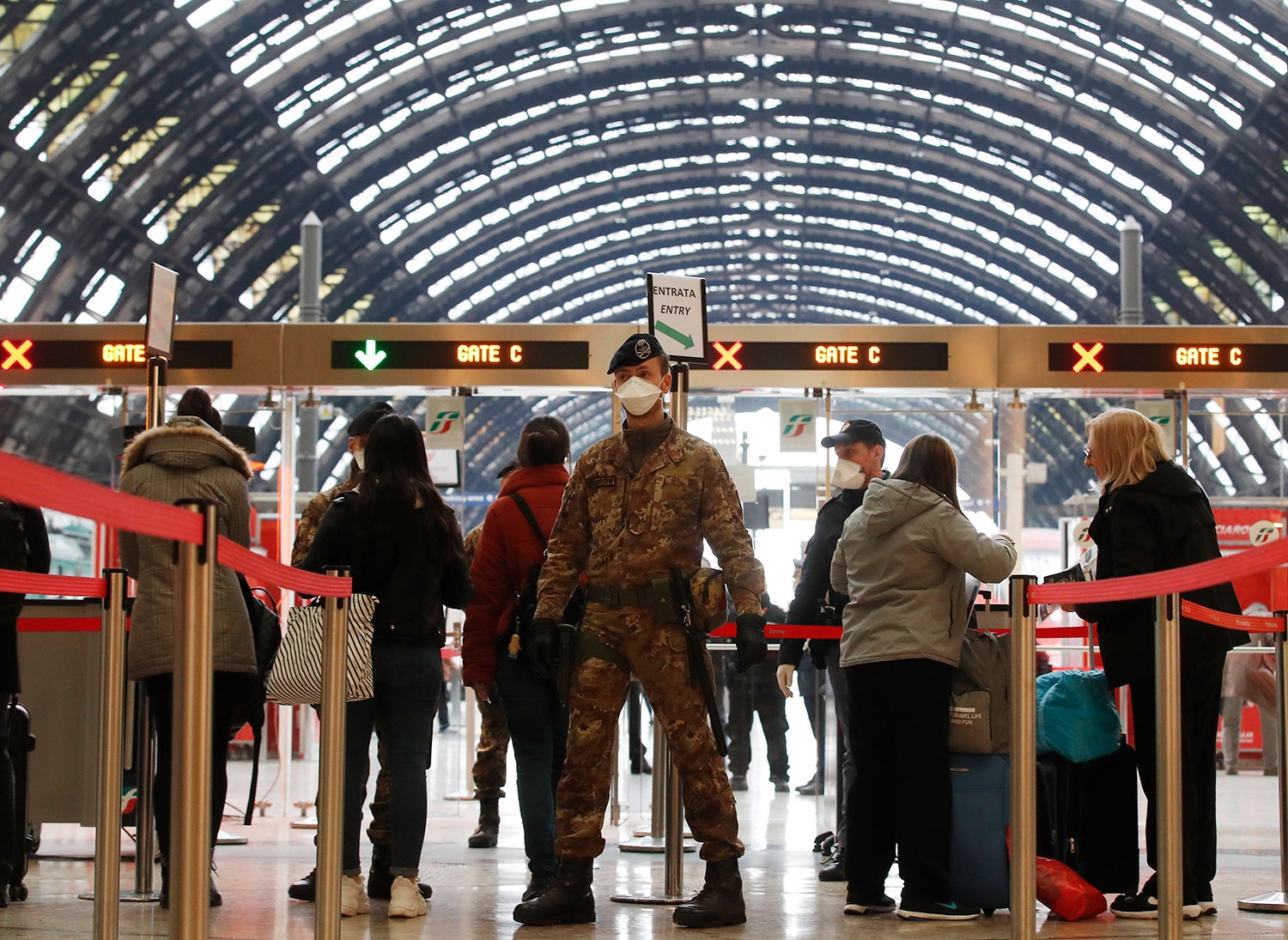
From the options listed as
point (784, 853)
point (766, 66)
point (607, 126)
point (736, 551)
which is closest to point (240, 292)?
point (607, 126)

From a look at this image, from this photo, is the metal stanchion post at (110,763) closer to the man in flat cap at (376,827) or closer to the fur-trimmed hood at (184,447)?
the fur-trimmed hood at (184,447)

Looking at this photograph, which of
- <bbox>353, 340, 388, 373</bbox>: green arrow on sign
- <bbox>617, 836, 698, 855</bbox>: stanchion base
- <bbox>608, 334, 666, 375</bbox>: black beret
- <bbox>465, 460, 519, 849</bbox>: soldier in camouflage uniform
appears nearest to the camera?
<bbox>608, 334, 666, 375</bbox>: black beret

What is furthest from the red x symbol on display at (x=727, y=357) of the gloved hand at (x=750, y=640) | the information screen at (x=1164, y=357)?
the gloved hand at (x=750, y=640)

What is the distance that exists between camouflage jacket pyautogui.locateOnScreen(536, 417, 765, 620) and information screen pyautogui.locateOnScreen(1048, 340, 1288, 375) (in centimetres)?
516

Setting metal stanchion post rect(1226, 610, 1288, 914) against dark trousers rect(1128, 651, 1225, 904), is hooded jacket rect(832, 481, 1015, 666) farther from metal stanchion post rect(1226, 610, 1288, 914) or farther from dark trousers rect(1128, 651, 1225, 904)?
metal stanchion post rect(1226, 610, 1288, 914)

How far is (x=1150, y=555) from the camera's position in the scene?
569cm

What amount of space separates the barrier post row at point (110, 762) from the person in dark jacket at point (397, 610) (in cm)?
78

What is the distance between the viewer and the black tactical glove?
5.34m

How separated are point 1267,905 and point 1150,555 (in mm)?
1410

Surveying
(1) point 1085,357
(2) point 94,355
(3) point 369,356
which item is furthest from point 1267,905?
(2) point 94,355

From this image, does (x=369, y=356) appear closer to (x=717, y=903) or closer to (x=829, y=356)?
(x=829, y=356)

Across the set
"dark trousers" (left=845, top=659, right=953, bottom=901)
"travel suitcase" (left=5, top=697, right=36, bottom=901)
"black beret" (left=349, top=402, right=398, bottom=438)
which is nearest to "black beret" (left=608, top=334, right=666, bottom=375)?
"black beret" (left=349, top=402, right=398, bottom=438)

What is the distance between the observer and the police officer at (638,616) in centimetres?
537

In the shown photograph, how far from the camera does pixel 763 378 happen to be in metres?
10.3
